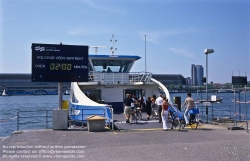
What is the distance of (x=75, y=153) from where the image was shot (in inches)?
376

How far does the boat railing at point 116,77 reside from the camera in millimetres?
21953

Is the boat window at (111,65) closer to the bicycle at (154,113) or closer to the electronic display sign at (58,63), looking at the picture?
the bicycle at (154,113)

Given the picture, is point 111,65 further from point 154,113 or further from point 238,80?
point 238,80

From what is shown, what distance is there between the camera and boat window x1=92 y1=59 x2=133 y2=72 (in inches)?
920

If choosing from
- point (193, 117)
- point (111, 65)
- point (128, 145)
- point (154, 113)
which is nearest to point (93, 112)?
point (154, 113)

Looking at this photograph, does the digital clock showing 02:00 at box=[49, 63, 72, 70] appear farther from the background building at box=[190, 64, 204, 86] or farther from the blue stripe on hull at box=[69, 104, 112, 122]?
the background building at box=[190, 64, 204, 86]

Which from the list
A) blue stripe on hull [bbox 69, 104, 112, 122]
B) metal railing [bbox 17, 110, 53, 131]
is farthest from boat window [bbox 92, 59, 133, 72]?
blue stripe on hull [bbox 69, 104, 112, 122]

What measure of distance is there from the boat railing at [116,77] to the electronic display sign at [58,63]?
5514 millimetres

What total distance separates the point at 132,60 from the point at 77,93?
618 cm

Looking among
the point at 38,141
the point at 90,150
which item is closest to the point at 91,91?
the point at 38,141

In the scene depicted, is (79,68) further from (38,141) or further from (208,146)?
(208,146)

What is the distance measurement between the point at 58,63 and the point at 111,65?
8.39 metres

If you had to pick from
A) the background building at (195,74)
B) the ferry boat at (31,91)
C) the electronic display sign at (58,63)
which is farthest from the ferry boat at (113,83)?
the background building at (195,74)

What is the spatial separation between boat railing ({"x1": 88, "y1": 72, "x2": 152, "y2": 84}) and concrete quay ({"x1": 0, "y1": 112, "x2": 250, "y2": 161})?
7.82 meters
